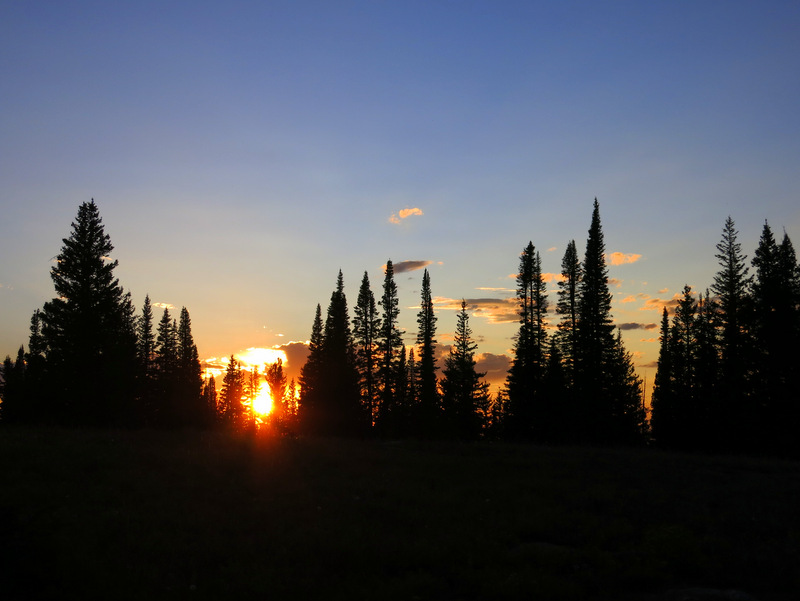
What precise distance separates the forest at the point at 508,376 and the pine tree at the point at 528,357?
12 centimetres

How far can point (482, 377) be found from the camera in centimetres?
6319

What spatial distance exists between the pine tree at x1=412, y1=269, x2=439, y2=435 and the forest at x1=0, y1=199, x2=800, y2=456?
0.15m

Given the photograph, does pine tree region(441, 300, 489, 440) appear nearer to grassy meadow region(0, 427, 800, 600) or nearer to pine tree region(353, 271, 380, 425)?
pine tree region(353, 271, 380, 425)

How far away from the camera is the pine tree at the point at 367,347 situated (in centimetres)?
5953

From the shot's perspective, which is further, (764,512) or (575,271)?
(575,271)

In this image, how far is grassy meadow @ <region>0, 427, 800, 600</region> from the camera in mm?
8594

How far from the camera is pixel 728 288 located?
4903 centimetres

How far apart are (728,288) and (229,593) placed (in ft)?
168

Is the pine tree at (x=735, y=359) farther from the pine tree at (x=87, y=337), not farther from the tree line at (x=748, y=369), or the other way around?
the pine tree at (x=87, y=337)

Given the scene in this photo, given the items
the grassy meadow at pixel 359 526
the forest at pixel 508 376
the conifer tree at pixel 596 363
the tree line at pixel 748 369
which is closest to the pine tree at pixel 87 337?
the forest at pixel 508 376

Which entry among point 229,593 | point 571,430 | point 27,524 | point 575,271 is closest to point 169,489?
point 229,593

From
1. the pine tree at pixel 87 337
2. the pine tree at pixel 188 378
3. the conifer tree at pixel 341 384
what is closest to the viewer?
the pine tree at pixel 87 337

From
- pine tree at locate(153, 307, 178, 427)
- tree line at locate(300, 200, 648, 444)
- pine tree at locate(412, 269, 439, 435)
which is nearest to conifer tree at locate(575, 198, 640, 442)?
tree line at locate(300, 200, 648, 444)

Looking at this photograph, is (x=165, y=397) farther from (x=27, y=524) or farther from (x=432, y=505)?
(x=27, y=524)
